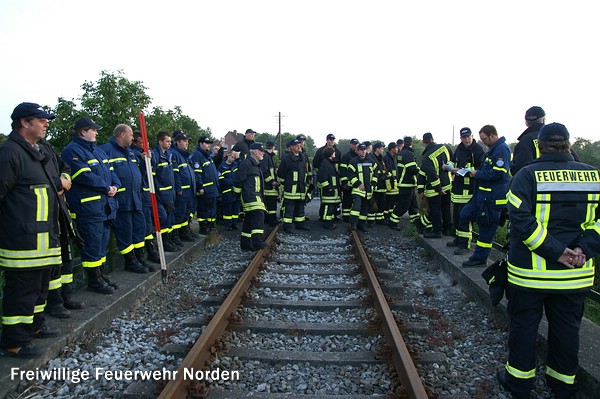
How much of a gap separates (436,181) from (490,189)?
97.9 inches

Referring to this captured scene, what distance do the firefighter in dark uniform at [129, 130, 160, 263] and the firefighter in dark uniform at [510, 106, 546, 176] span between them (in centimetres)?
530

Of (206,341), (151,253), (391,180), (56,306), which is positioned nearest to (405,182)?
(391,180)

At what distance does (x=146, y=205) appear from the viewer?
22.6 feet

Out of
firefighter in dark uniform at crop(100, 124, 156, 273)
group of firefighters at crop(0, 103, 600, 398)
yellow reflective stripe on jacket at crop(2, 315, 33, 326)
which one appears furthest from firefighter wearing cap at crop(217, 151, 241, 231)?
yellow reflective stripe on jacket at crop(2, 315, 33, 326)

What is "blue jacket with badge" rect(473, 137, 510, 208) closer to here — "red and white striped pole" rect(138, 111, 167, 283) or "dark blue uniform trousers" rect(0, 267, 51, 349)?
"red and white striped pole" rect(138, 111, 167, 283)

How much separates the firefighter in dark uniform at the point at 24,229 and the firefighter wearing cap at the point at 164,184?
11.0 ft

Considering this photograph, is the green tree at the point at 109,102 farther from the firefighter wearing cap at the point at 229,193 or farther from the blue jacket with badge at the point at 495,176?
the blue jacket with badge at the point at 495,176

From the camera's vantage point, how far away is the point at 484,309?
17.2 ft

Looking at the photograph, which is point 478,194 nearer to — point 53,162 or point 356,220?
point 356,220

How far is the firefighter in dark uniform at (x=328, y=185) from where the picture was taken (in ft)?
35.4

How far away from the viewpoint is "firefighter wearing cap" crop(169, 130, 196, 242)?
8281 millimetres

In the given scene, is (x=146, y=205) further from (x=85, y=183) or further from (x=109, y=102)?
(x=109, y=102)

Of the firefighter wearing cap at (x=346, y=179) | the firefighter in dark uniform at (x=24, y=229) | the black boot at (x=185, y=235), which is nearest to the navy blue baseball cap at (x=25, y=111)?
the firefighter in dark uniform at (x=24, y=229)

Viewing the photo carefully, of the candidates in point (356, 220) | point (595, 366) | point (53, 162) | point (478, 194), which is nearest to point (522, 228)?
point (595, 366)
